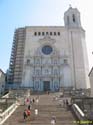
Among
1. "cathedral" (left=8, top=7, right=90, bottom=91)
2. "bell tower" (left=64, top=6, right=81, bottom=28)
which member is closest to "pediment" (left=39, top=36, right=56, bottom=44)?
"cathedral" (left=8, top=7, right=90, bottom=91)

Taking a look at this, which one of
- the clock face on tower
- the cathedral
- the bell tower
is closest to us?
the cathedral

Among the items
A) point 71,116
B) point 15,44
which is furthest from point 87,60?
point 71,116

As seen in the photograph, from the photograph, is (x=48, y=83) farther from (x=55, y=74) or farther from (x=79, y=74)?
(x=79, y=74)

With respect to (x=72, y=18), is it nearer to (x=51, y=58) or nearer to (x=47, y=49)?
(x=47, y=49)

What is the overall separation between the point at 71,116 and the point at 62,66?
3080 cm

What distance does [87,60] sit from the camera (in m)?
50.5

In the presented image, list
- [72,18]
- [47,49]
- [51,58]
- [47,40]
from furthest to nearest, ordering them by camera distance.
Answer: [72,18]
[47,40]
[47,49]
[51,58]

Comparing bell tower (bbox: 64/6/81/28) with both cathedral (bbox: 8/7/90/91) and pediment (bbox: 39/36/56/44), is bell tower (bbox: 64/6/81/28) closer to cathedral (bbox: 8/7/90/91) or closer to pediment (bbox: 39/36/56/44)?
cathedral (bbox: 8/7/90/91)

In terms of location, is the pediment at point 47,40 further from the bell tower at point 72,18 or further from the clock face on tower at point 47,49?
the bell tower at point 72,18

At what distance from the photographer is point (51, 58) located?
49.5m

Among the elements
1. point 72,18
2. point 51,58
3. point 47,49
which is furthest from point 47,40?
point 72,18

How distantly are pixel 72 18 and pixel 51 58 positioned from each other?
1475 centimetres

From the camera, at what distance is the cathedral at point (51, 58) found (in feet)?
155

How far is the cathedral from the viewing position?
1859 inches
